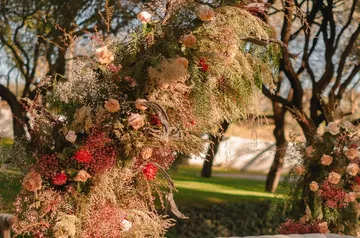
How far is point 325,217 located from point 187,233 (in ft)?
15.7

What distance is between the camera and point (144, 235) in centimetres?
623

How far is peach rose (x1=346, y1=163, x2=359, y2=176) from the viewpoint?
8875mm

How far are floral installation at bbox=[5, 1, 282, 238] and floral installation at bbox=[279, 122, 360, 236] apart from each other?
280 centimetres

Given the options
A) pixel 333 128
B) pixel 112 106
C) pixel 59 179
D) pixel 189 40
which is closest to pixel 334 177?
pixel 333 128

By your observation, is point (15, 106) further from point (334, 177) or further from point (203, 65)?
point (203, 65)

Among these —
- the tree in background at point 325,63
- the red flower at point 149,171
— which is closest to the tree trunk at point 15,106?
the tree in background at point 325,63

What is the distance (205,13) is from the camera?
20.2 feet

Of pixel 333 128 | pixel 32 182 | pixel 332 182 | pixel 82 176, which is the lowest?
pixel 32 182

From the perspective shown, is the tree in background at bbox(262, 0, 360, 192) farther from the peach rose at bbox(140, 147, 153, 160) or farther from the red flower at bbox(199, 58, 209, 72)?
the peach rose at bbox(140, 147, 153, 160)

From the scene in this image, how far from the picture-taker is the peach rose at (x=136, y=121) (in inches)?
233

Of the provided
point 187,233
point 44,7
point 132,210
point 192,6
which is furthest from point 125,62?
point 44,7

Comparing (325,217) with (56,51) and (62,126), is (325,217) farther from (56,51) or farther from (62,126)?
(56,51)

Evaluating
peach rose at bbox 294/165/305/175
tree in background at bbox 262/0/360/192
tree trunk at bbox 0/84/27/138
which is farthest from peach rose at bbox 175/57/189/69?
→ tree trunk at bbox 0/84/27/138

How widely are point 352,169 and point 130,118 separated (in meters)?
3.80
